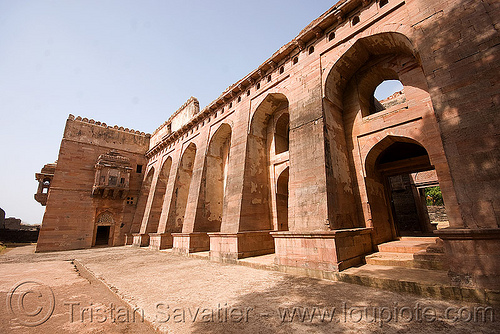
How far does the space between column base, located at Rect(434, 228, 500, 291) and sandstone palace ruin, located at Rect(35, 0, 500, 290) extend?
0.02 metres

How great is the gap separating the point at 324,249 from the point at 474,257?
2.79 m

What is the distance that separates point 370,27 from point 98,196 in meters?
22.4

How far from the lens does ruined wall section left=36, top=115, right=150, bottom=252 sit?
17300 millimetres

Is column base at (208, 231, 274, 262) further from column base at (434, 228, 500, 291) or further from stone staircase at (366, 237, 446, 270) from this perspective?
column base at (434, 228, 500, 291)

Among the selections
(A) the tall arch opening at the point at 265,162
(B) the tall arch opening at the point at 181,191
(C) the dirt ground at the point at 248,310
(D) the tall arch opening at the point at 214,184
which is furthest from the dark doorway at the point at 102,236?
(A) the tall arch opening at the point at 265,162

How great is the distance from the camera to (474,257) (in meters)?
3.81

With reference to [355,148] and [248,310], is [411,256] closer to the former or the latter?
[355,148]

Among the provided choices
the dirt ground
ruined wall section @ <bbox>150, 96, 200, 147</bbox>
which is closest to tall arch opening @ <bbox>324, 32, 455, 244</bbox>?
the dirt ground

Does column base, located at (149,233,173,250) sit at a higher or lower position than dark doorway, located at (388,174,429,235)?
lower

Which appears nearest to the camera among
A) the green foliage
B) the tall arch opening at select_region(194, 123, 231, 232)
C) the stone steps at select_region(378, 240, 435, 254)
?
the stone steps at select_region(378, 240, 435, 254)

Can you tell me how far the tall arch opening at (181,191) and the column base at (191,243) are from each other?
8.73ft

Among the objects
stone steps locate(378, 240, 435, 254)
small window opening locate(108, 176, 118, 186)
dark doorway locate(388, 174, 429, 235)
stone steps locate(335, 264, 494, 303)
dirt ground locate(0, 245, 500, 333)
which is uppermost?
small window opening locate(108, 176, 118, 186)

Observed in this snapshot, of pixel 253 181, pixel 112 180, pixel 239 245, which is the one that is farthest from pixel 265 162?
pixel 112 180

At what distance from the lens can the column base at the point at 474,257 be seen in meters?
3.65
